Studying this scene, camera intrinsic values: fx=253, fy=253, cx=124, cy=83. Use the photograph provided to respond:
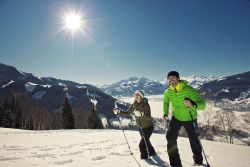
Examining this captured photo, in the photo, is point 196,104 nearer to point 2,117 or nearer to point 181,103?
point 181,103

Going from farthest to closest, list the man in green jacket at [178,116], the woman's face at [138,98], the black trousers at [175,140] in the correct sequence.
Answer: the woman's face at [138,98] < the black trousers at [175,140] < the man in green jacket at [178,116]

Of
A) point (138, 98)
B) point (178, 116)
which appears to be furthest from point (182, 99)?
point (138, 98)

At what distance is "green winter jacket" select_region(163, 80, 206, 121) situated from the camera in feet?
25.8

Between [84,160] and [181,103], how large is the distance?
443cm

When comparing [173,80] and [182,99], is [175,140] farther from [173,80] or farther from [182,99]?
[173,80]

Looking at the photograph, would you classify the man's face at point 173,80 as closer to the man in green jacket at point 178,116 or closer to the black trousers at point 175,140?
the man in green jacket at point 178,116

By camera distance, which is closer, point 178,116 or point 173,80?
point 173,80

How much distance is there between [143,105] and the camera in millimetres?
9812

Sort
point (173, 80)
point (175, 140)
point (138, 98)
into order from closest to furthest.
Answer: point (173, 80)
point (175, 140)
point (138, 98)

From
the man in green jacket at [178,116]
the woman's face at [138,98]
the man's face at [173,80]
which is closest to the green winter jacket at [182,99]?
the man in green jacket at [178,116]

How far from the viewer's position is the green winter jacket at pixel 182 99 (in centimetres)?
787

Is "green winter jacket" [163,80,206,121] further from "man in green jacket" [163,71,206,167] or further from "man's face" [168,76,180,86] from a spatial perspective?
"man's face" [168,76,180,86]

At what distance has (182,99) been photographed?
8.14m

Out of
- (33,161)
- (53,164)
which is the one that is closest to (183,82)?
(53,164)
